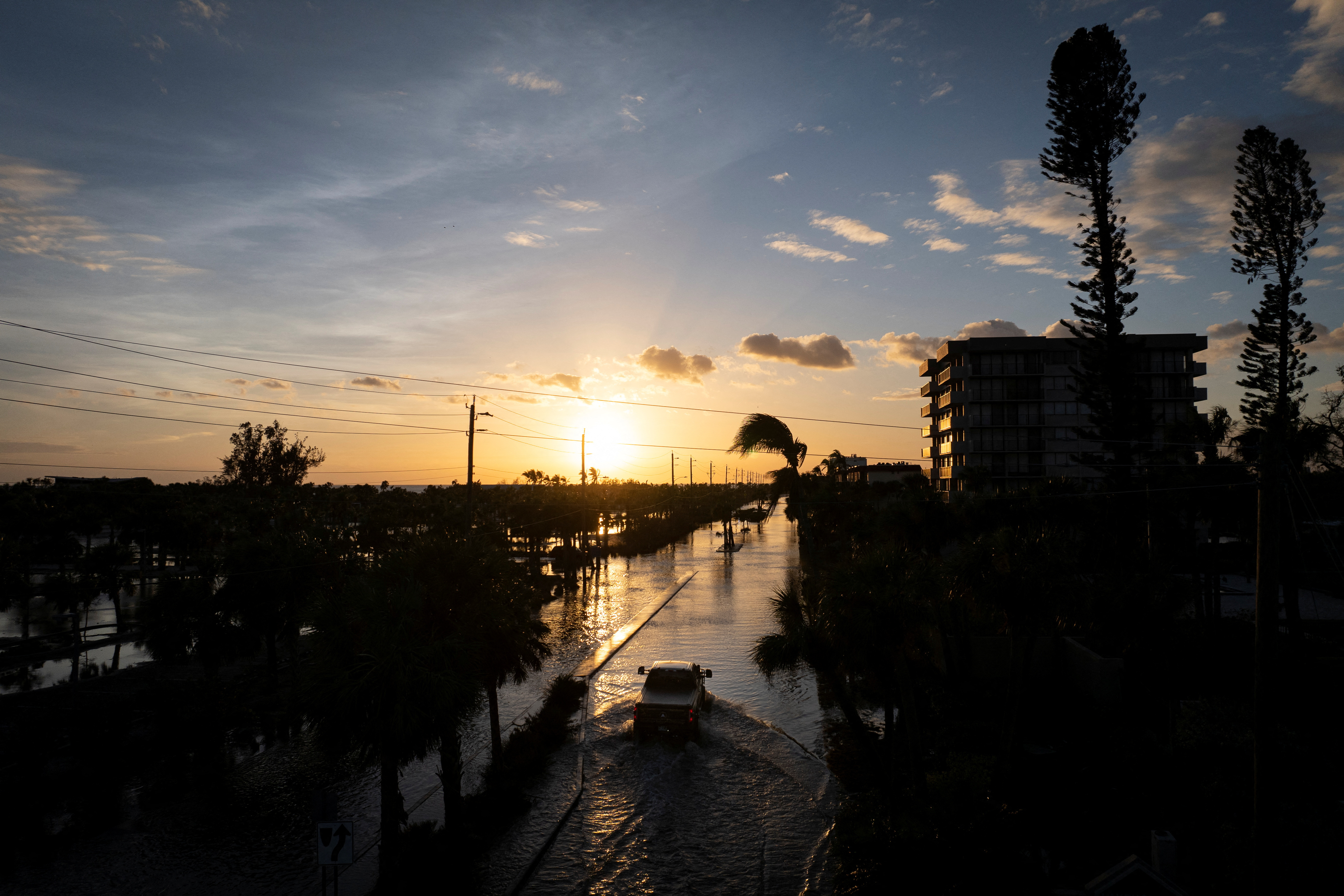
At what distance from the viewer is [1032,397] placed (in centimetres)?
6938

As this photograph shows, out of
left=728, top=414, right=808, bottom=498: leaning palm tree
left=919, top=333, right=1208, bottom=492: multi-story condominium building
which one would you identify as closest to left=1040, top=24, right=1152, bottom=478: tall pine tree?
left=728, top=414, right=808, bottom=498: leaning palm tree

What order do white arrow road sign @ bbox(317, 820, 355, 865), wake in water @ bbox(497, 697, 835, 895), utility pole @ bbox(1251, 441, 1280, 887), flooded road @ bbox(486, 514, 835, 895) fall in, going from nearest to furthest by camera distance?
utility pole @ bbox(1251, 441, 1280, 887), white arrow road sign @ bbox(317, 820, 355, 865), wake in water @ bbox(497, 697, 835, 895), flooded road @ bbox(486, 514, 835, 895)

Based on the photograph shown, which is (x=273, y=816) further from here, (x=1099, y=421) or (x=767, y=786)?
(x=1099, y=421)

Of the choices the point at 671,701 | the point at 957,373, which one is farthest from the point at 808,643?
the point at 957,373

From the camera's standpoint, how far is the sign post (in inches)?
439

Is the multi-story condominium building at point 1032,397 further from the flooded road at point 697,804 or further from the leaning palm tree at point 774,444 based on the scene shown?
the flooded road at point 697,804

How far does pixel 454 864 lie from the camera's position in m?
14.4

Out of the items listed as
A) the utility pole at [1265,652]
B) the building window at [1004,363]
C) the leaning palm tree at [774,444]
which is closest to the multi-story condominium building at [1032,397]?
the building window at [1004,363]

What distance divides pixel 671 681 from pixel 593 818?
6110mm

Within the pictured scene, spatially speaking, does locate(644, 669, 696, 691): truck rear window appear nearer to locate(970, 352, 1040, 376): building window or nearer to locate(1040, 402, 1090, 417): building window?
locate(970, 352, 1040, 376): building window

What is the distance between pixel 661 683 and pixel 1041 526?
40.4 ft

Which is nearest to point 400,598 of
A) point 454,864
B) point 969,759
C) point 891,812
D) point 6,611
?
point 454,864

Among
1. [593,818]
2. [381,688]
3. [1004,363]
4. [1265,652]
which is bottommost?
[593,818]

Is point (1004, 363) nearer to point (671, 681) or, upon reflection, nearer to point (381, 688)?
point (671, 681)
